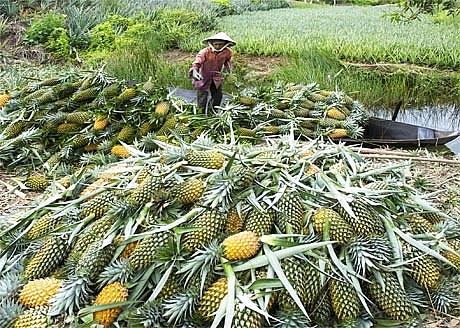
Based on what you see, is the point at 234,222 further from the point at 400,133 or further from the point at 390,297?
the point at 400,133

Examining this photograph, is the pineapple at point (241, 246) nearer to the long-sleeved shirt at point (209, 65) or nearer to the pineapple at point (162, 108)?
the pineapple at point (162, 108)

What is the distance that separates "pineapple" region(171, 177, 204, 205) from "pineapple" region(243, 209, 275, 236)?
0.65ft

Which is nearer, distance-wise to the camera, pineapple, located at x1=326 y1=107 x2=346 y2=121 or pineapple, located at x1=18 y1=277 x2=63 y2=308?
pineapple, located at x1=18 y1=277 x2=63 y2=308

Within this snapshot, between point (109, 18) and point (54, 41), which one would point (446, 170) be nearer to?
point (54, 41)

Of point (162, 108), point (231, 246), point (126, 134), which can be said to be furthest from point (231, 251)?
point (162, 108)

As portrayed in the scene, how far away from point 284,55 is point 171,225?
6214mm

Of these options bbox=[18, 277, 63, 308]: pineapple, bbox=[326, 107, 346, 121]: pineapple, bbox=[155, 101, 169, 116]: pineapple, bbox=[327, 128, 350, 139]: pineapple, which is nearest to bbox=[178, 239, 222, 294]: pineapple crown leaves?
bbox=[18, 277, 63, 308]: pineapple

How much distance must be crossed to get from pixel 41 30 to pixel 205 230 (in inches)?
299

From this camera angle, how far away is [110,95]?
12.9 feet

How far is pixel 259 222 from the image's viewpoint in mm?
1845

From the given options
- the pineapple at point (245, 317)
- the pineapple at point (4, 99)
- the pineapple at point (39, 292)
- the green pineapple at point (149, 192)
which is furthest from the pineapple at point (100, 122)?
the pineapple at point (245, 317)

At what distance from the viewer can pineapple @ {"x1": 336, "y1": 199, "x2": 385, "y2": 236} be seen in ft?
6.11

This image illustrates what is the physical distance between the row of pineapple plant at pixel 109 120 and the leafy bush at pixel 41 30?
14.8ft

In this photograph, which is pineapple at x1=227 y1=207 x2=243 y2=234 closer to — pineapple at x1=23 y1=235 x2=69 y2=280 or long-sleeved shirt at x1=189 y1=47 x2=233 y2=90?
pineapple at x1=23 y1=235 x2=69 y2=280
